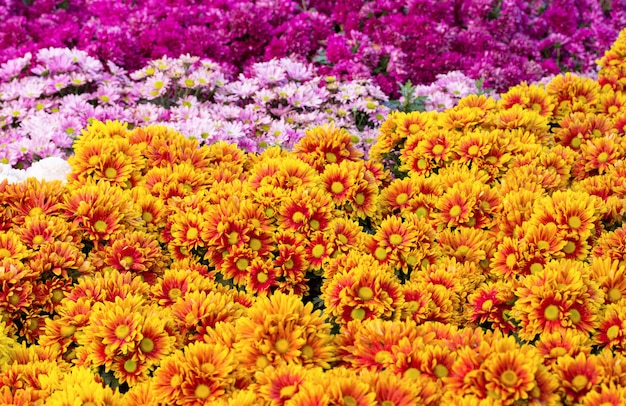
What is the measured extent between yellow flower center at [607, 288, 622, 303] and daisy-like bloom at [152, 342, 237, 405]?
107cm

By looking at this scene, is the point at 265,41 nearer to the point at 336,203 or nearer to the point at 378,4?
the point at 378,4

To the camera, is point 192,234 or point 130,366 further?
point 192,234

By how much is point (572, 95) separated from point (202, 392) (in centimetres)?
232

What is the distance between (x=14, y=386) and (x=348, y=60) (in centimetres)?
317

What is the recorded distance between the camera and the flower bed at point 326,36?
178 inches

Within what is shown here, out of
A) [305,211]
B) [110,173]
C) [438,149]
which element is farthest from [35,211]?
[438,149]

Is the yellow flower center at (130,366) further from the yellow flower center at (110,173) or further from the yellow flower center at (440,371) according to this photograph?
the yellow flower center at (110,173)

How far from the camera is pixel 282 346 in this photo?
1.66 m

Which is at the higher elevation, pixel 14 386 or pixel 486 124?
pixel 486 124

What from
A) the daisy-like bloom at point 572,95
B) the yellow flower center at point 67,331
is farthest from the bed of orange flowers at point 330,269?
the daisy-like bloom at point 572,95

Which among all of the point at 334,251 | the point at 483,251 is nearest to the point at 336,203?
the point at 334,251

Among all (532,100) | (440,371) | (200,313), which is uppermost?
(532,100)

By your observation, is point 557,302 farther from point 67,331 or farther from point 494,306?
point 67,331

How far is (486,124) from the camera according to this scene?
2865 millimetres
